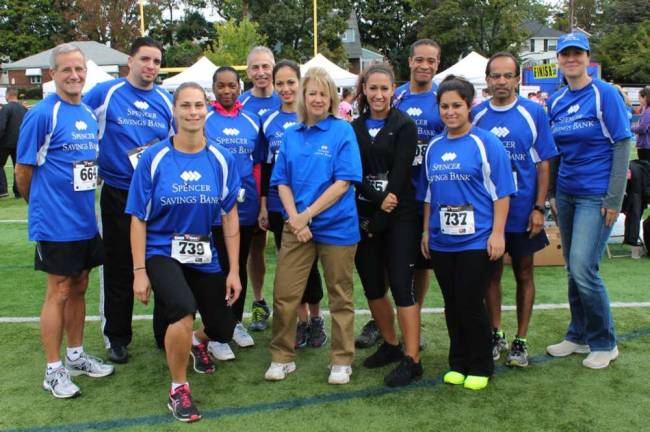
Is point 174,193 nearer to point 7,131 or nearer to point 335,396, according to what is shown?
point 335,396

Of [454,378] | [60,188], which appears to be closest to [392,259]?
[454,378]

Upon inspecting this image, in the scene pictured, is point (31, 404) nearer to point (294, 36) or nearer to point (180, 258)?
point (180, 258)

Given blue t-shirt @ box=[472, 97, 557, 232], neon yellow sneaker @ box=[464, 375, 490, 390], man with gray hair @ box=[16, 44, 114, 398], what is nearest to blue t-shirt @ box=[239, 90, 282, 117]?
man with gray hair @ box=[16, 44, 114, 398]

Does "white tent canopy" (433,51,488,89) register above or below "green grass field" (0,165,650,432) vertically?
above

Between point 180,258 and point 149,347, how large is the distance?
140 centimetres

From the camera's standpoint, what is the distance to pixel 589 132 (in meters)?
3.91

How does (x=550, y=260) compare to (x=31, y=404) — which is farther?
(x=550, y=260)

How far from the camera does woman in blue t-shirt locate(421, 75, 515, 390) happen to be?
363cm

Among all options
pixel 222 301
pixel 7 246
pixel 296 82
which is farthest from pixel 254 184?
pixel 7 246

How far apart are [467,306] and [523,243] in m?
0.64

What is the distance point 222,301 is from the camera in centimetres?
372

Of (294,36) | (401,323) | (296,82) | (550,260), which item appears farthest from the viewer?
(294,36)

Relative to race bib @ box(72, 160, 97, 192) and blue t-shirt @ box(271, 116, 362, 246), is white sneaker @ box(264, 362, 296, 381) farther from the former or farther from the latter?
race bib @ box(72, 160, 97, 192)

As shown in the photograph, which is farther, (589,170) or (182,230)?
(589,170)
